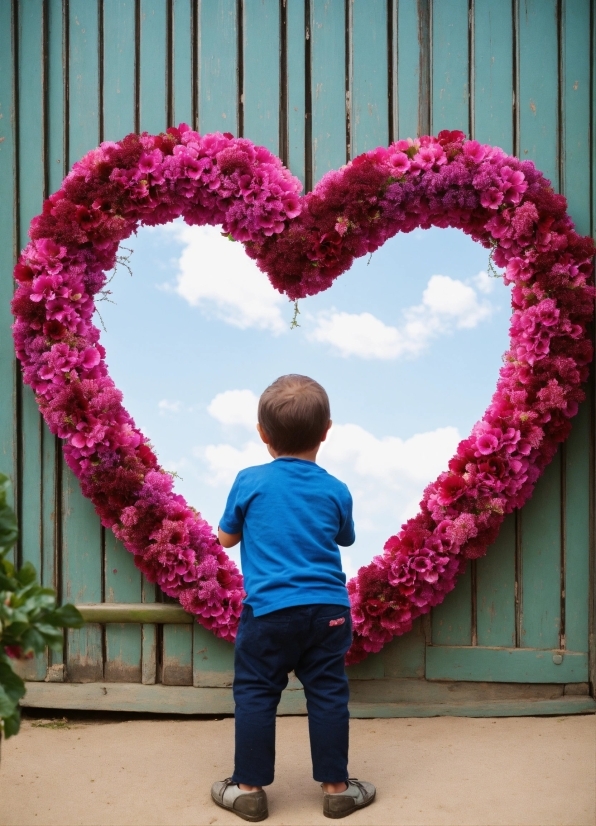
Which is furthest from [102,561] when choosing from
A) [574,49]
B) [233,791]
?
[574,49]

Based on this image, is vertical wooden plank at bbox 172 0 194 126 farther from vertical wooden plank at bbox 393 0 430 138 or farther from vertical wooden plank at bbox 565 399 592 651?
vertical wooden plank at bbox 565 399 592 651

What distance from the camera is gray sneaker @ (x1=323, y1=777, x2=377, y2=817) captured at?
2656 mm

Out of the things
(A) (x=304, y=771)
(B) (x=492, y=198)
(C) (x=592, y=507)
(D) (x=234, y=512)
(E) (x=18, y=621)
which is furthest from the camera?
(C) (x=592, y=507)

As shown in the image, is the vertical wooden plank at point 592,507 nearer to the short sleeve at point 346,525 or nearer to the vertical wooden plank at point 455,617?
the vertical wooden plank at point 455,617

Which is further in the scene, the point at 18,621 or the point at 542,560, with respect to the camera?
the point at 542,560

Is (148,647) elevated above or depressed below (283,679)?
below

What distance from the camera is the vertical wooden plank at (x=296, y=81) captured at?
361 cm

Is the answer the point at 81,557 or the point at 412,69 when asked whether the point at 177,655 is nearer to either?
the point at 81,557

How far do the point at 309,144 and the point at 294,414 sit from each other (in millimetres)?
1476

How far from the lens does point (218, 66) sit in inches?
143

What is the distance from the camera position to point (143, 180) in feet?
11.2

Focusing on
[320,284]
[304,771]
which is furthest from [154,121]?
[304,771]

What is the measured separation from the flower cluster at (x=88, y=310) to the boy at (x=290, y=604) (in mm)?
696

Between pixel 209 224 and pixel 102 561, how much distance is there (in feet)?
4.99
